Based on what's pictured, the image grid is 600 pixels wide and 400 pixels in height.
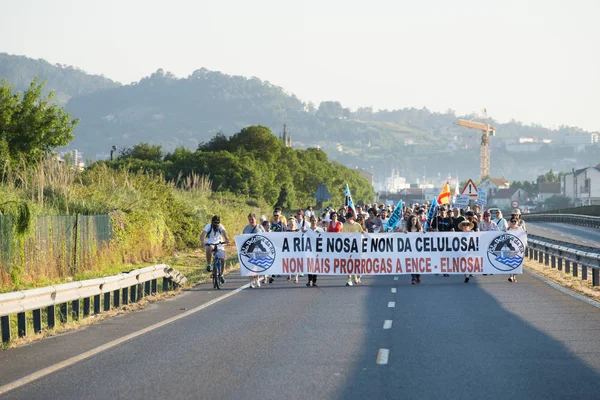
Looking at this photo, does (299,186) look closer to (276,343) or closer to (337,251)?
(337,251)

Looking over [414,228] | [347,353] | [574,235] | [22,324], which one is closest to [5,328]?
[22,324]

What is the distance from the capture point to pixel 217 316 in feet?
59.2

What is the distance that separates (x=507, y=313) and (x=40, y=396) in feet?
32.6

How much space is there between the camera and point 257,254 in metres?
25.3

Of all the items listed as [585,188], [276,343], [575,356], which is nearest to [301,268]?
[276,343]

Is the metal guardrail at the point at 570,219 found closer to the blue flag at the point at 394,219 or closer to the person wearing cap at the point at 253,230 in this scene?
the blue flag at the point at 394,219

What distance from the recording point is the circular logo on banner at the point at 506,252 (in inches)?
1013

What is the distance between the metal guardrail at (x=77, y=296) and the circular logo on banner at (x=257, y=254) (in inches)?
68.4

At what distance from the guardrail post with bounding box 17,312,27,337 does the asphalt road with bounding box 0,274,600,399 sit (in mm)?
469

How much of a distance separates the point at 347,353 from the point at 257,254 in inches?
489

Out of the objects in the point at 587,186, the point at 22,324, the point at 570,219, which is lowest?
the point at 22,324

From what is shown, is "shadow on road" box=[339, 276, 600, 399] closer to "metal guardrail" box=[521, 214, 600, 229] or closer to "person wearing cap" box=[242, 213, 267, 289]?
"person wearing cap" box=[242, 213, 267, 289]

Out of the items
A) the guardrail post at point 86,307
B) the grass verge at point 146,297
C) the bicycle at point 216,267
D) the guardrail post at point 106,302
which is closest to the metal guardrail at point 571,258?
the bicycle at point 216,267

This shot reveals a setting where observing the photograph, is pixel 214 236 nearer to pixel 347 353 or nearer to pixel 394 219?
pixel 394 219
